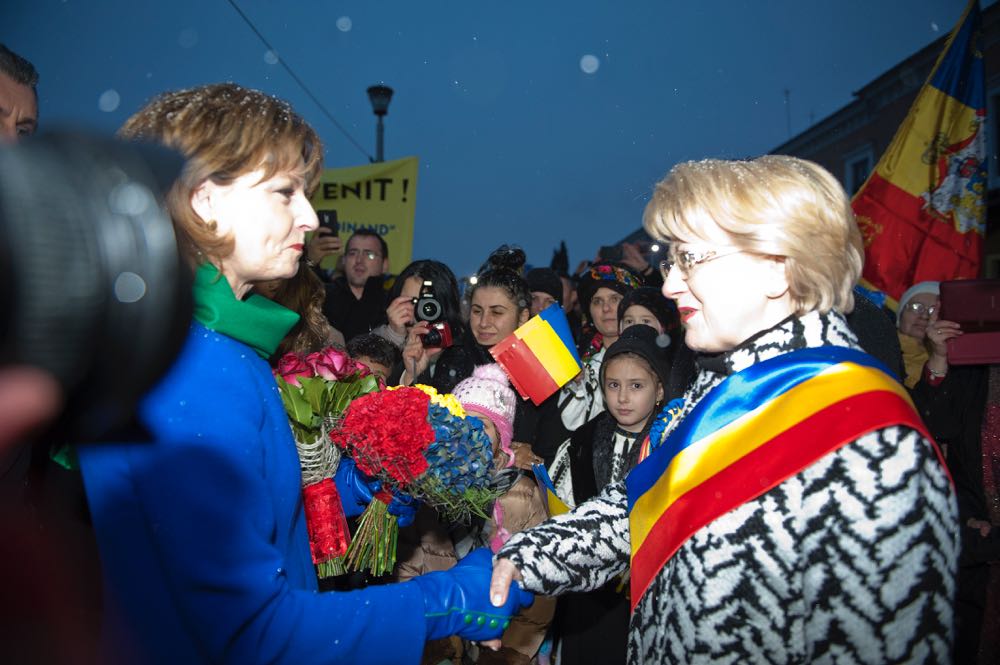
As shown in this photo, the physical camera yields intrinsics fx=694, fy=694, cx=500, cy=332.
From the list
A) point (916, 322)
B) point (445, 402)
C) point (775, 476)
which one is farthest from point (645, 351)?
point (916, 322)

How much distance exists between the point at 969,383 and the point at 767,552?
3.69 m

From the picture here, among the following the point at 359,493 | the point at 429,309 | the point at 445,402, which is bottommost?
the point at 359,493

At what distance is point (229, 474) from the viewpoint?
1.37 m

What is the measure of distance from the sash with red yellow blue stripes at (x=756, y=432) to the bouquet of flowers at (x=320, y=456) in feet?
3.44

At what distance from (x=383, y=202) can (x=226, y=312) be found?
→ 23.1 ft

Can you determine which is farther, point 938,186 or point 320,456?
point 938,186

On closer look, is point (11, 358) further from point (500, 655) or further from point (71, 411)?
point (500, 655)

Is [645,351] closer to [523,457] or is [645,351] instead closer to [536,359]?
[536,359]

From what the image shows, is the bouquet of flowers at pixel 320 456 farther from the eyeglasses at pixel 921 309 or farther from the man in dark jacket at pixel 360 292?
the eyeglasses at pixel 921 309

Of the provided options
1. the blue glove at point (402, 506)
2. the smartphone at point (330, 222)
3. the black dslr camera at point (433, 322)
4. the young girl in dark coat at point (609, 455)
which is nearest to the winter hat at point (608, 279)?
the young girl in dark coat at point (609, 455)

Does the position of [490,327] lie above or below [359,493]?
above

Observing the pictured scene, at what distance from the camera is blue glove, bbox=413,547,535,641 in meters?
1.68

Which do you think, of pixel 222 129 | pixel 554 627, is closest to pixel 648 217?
pixel 222 129

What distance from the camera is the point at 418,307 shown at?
15.4 feet
